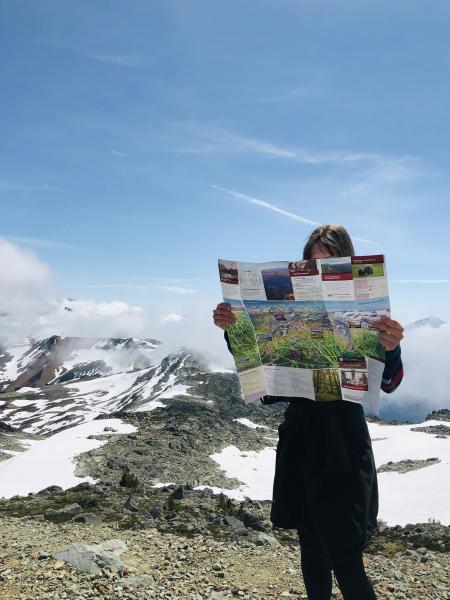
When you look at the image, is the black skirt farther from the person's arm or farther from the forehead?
the forehead

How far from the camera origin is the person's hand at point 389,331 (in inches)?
158

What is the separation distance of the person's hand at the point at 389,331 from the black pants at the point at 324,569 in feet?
6.12

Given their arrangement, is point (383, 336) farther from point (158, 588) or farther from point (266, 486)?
point (266, 486)

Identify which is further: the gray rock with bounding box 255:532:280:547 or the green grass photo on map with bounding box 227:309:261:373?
the gray rock with bounding box 255:532:280:547

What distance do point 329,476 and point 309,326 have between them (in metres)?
1.38

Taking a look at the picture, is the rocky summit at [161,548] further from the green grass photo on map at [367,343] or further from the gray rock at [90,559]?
the green grass photo on map at [367,343]

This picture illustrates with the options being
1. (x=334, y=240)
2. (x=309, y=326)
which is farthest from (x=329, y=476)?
(x=334, y=240)

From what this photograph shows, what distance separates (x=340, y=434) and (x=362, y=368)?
0.63 m

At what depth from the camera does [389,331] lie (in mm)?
4031

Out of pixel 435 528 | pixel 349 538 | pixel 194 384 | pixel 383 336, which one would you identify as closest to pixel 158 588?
pixel 349 538

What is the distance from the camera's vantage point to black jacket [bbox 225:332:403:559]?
13.4ft

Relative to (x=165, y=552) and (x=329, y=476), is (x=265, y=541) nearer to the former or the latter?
(x=165, y=552)

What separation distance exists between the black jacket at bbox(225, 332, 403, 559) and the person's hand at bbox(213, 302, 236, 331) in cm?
93

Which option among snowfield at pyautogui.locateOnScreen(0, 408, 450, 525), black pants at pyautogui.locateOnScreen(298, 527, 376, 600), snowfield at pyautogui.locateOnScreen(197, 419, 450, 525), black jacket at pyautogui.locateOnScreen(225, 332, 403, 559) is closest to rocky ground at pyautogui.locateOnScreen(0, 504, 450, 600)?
black pants at pyautogui.locateOnScreen(298, 527, 376, 600)
